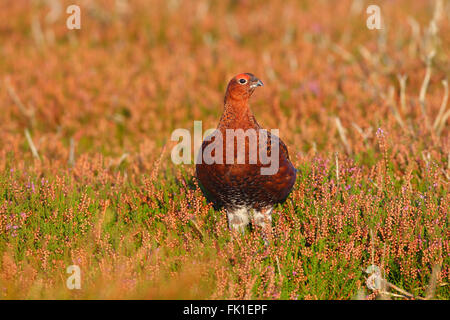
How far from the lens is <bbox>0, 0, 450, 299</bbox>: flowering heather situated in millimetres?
3391

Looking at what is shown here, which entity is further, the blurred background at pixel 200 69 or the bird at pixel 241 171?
the blurred background at pixel 200 69

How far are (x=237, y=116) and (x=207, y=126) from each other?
297 cm

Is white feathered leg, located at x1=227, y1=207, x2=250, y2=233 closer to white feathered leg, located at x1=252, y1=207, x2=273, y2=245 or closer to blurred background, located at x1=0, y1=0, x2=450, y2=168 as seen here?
white feathered leg, located at x1=252, y1=207, x2=273, y2=245

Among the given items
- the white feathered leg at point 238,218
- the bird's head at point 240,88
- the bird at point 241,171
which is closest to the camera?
the bird at point 241,171

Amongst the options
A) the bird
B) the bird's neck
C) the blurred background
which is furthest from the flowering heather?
the bird's neck

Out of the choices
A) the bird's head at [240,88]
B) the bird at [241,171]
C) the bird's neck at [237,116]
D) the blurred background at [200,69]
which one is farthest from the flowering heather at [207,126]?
the bird's head at [240,88]

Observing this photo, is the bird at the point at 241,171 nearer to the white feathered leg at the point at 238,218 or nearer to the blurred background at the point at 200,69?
the white feathered leg at the point at 238,218

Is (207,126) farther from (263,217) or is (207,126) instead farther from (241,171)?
(241,171)

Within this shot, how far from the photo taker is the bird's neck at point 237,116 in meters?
3.64

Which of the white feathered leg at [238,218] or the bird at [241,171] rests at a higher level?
the bird at [241,171]

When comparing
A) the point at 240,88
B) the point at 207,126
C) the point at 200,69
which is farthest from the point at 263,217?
the point at 200,69

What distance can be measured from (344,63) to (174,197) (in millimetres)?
5235

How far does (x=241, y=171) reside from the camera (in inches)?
139

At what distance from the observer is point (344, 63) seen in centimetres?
845
